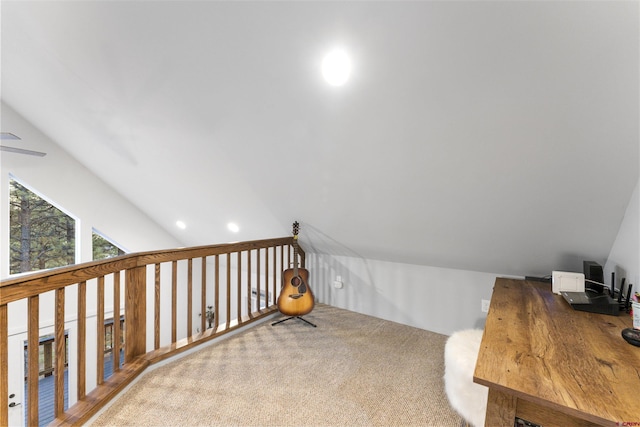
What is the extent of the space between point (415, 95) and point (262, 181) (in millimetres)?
1757

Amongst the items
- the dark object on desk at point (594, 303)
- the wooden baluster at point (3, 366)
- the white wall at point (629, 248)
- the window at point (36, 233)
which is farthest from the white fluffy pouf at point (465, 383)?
the window at point (36, 233)

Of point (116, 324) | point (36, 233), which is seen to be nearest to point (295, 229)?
point (116, 324)

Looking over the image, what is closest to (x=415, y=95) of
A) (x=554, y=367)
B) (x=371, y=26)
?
(x=371, y=26)

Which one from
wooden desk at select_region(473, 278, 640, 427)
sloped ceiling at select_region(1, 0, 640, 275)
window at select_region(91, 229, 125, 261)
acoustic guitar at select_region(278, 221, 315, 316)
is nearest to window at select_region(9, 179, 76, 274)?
window at select_region(91, 229, 125, 261)

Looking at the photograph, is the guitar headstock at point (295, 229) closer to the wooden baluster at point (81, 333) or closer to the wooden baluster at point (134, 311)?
the wooden baluster at point (134, 311)

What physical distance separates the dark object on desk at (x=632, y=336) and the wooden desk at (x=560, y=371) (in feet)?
A: 0.06

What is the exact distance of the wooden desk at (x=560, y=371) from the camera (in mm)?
799

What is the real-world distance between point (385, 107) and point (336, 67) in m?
0.38

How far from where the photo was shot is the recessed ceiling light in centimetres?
158

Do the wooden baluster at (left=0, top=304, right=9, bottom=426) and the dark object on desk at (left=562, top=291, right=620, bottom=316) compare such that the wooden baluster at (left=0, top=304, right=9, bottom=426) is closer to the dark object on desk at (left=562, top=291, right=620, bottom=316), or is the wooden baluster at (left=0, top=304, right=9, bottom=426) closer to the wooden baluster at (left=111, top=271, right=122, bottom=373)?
the wooden baluster at (left=111, top=271, right=122, bottom=373)

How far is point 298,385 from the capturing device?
1995 millimetres

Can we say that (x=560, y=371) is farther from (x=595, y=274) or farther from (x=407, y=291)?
(x=407, y=291)

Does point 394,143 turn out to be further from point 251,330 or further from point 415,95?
point 251,330

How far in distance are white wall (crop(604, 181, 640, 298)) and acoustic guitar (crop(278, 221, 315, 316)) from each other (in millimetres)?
2447
